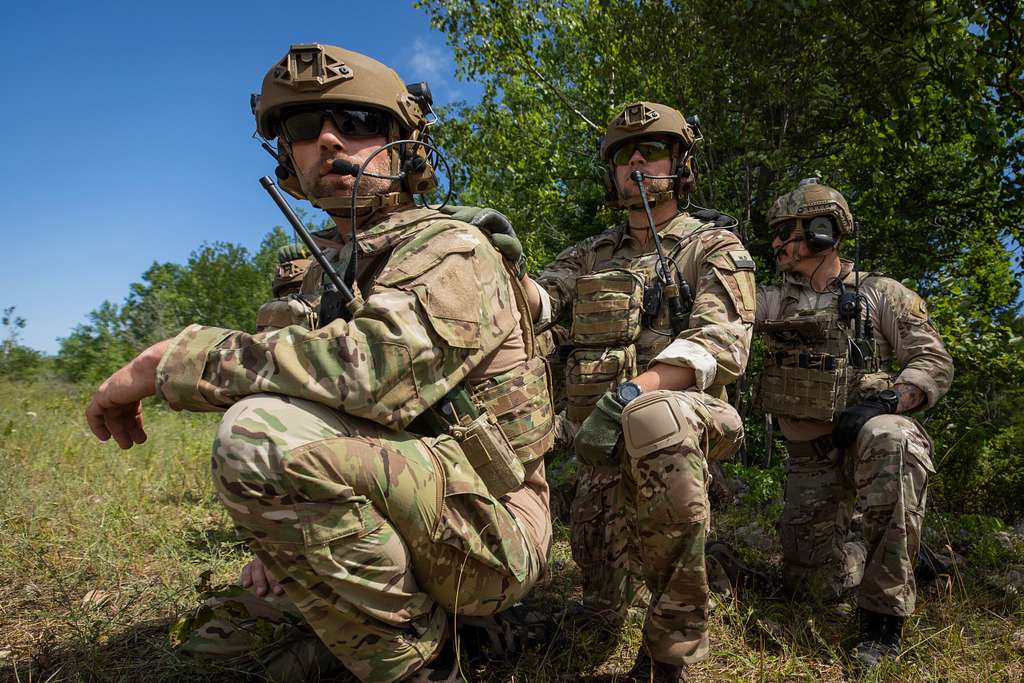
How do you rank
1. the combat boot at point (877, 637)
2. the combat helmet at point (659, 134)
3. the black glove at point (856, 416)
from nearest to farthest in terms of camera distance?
the combat boot at point (877, 637)
the black glove at point (856, 416)
the combat helmet at point (659, 134)

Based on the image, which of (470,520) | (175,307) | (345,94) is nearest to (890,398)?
(470,520)

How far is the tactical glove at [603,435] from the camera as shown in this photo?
245 cm

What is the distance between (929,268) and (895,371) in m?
2.16

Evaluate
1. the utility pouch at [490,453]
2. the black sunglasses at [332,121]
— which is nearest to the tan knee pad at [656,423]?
the utility pouch at [490,453]

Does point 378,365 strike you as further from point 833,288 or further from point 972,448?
point 972,448

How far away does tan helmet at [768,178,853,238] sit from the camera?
386 cm

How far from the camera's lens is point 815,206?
3.86 metres

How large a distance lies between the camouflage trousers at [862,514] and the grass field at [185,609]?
0.23 m

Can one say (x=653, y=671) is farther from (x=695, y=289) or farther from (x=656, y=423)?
(x=695, y=289)

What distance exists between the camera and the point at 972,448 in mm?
4746

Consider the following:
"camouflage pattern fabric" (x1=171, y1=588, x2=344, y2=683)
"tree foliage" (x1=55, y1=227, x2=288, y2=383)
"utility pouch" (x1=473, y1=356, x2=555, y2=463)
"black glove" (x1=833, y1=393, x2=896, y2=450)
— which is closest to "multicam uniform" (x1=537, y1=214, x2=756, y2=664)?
"utility pouch" (x1=473, y1=356, x2=555, y2=463)

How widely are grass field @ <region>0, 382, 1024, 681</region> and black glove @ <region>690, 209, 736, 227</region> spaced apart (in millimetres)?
1815

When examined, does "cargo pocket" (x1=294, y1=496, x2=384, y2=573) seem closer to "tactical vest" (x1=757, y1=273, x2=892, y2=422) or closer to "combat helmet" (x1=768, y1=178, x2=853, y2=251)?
"tactical vest" (x1=757, y1=273, x2=892, y2=422)

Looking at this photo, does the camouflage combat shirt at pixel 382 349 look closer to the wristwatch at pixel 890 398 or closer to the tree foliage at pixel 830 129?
the wristwatch at pixel 890 398
